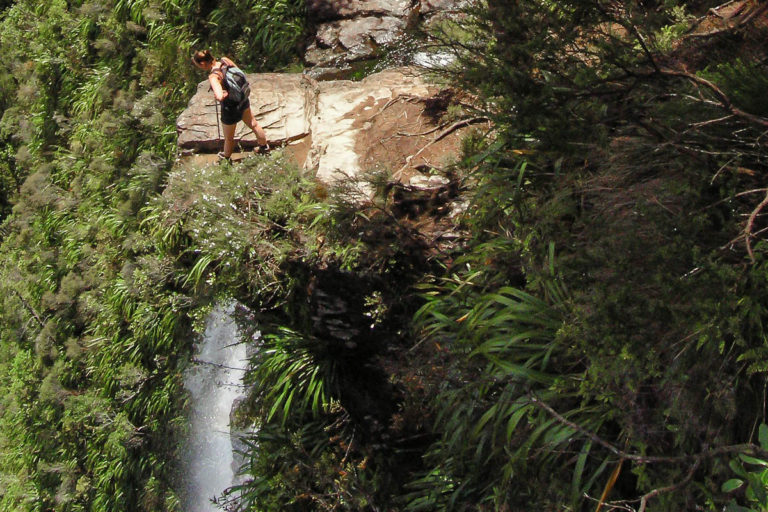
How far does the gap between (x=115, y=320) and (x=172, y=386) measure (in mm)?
1414

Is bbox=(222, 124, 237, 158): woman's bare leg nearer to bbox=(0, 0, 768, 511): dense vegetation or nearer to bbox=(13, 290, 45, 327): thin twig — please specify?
bbox=(0, 0, 768, 511): dense vegetation

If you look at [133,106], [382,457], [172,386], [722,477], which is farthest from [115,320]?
[722,477]

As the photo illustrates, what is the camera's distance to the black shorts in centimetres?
761

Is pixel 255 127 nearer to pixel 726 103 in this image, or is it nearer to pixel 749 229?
pixel 726 103

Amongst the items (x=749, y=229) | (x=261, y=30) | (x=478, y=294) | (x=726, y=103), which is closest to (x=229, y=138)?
(x=261, y=30)

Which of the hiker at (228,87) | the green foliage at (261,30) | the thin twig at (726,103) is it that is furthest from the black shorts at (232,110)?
the thin twig at (726,103)

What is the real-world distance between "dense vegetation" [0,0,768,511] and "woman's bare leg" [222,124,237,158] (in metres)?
0.31

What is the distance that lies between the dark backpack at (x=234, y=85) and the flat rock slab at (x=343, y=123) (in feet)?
2.16

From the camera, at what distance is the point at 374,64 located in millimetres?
8922

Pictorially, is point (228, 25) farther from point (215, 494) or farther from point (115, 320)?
point (215, 494)

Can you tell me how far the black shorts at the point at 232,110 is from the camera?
25.0 ft

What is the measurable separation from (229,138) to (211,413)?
289 cm

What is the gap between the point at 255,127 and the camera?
25.8 feet

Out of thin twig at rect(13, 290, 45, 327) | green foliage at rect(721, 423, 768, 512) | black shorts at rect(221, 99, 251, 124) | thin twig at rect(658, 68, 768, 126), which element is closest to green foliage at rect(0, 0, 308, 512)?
thin twig at rect(13, 290, 45, 327)
